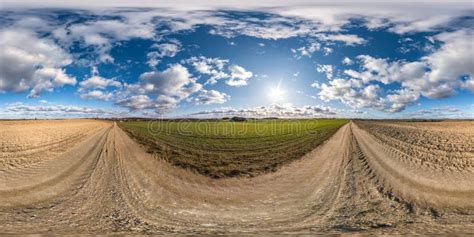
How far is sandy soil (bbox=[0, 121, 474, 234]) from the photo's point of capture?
6.52 meters

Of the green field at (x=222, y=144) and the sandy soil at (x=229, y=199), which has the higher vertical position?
the green field at (x=222, y=144)

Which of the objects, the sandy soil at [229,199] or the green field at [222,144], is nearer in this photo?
the sandy soil at [229,199]

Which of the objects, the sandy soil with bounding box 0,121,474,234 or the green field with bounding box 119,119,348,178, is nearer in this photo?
the sandy soil with bounding box 0,121,474,234

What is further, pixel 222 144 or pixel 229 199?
pixel 222 144

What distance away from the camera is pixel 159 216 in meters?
6.92

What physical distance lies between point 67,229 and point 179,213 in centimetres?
167

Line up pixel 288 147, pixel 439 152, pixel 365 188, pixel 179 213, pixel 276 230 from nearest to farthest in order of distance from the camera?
pixel 276 230 → pixel 179 213 → pixel 365 188 → pixel 288 147 → pixel 439 152

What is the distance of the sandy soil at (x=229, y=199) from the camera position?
21.4ft

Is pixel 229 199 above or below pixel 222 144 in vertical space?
below

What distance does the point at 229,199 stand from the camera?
7734 millimetres

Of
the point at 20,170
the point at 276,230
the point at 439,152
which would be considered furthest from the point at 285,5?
the point at 439,152

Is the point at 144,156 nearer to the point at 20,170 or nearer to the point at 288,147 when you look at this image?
the point at 20,170

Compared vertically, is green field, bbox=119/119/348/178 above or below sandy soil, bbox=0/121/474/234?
above

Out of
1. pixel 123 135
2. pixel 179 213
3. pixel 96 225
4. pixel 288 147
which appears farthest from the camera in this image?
pixel 123 135
